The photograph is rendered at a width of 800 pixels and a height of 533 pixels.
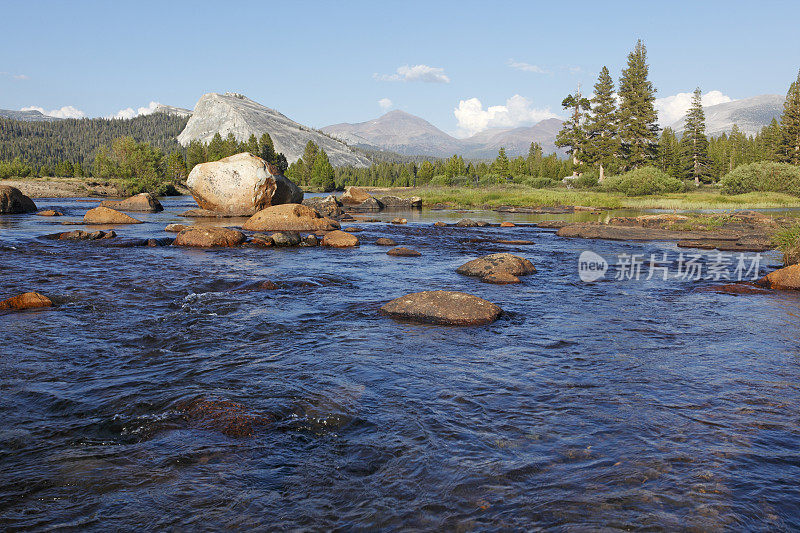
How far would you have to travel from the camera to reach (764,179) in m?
54.9

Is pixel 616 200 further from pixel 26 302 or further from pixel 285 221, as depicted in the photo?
pixel 26 302

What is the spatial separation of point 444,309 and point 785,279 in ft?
28.9

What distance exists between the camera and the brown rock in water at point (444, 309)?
30.3 ft

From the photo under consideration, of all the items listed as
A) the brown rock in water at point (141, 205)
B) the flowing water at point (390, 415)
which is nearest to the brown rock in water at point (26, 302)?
the flowing water at point (390, 415)

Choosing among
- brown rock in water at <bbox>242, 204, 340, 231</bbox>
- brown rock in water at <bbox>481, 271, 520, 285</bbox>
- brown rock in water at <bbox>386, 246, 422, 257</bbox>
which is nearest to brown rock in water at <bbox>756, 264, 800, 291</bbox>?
brown rock in water at <bbox>481, 271, 520, 285</bbox>

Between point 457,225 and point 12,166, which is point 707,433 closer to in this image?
point 457,225

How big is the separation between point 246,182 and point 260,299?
21.0 metres

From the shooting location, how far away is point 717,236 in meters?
23.8

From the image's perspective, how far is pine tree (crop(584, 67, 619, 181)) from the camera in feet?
241

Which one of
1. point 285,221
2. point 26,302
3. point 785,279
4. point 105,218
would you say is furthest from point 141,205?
point 785,279

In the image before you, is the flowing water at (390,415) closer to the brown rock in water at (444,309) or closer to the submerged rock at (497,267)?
the brown rock in water at (444,309)

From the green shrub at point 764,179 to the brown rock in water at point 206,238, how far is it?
56.9 meters

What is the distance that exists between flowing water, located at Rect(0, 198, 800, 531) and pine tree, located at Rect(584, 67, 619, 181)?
6807 centimetres

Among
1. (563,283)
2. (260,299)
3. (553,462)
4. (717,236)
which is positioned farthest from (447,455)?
(717,236)
